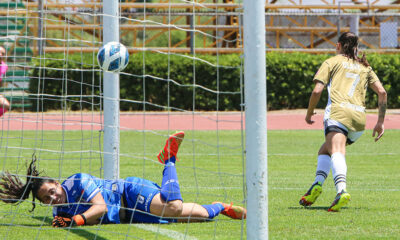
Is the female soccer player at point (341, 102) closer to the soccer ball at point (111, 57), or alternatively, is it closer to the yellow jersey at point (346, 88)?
the yellow jersey at point (346, 88)

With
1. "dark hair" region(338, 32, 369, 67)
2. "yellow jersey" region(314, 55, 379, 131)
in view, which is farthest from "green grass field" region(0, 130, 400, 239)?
"dark hair" region(338, 32, 369, 67)

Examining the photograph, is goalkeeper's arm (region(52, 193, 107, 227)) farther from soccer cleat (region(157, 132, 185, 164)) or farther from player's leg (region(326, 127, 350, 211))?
player's leg (region(326, 127, 350, 211))

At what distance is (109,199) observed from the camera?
6.07 meters

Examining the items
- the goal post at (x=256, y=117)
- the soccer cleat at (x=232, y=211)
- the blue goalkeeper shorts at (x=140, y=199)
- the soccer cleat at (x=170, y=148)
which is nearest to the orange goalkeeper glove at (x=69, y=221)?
the blue goalkeeper shorts at (x=140, y=199)

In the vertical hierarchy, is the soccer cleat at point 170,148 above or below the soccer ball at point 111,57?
below

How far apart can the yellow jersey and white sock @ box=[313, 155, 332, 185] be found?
449mm

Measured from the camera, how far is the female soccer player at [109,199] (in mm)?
5844

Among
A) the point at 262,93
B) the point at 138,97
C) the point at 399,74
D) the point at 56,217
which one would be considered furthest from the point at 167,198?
the point at 399,74

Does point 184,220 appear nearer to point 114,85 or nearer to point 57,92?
point 114,85

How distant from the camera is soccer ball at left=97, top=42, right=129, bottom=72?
20.8 feet

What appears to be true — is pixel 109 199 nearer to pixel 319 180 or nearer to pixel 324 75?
pixel 319 180

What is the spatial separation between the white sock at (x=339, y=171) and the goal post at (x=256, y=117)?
255 centimetres

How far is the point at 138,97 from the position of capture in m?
22.2

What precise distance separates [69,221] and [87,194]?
0.95 feet
